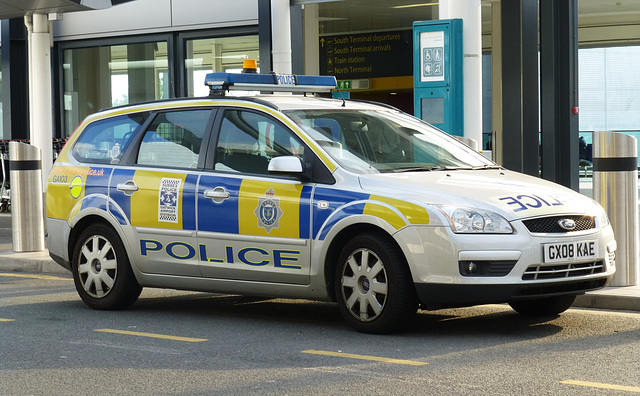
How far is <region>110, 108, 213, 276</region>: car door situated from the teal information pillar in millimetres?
3365

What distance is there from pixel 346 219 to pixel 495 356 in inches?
55.0

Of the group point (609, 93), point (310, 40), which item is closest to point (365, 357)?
point (310, 40)

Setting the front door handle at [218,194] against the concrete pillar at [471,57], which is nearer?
the front door handle at [218,194]

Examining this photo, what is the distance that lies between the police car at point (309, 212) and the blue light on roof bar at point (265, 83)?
0.05 feet

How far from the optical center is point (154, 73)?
68.4ft

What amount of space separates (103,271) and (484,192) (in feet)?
10.8

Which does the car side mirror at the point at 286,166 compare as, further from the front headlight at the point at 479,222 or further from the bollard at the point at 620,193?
the bollard at the point at 620,193

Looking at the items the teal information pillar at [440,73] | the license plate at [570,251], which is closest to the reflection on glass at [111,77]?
the teal information pillar at [440,73]

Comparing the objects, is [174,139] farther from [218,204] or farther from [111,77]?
[111,77]

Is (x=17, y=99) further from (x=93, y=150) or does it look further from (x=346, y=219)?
(x=346, y=219)

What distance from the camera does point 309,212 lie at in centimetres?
723

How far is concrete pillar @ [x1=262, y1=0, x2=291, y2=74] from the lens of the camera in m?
16.3

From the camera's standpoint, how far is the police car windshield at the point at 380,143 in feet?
24.5

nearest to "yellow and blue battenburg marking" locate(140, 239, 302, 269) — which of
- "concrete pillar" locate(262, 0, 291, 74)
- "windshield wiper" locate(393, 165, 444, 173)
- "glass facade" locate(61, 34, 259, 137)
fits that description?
"windshield wiper" locate(393, 165, 444, 173)
